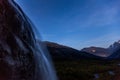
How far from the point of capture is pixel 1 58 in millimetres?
4699

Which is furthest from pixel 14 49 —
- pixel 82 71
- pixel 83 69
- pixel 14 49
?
pixel 83 69

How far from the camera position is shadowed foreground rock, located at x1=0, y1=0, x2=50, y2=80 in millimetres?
4768

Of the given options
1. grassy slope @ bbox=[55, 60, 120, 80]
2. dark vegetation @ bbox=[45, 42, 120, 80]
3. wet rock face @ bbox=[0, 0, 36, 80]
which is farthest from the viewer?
dark vegetation @ bbox=[45, 42, 120, 80]

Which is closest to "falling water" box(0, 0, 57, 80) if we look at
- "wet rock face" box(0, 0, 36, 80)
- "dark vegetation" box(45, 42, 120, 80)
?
"wet rock face" box(0, 0, 36, 80)

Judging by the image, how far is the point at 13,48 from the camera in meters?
5.13

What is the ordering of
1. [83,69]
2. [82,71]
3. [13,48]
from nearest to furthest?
1. [13,48]
2. [82,71]
3. [83,69]

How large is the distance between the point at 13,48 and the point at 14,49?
43mm

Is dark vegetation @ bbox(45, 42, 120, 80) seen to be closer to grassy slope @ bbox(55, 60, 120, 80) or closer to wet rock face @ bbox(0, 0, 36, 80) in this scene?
grassy slope @ bbox(55, 60, 120, 80)

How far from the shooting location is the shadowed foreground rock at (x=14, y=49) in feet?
15.6

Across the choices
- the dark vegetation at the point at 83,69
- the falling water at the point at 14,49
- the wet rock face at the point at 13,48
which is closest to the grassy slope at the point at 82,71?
the dark vegetation at the point at 83,69

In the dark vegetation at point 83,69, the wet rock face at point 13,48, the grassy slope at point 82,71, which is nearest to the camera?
the wet rock face at point 13,48

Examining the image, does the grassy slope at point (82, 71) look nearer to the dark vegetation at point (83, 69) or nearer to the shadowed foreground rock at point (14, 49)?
the dark vegetation at point (83, 69)

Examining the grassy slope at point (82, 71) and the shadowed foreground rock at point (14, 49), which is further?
the grassy slope at point (82, 71)

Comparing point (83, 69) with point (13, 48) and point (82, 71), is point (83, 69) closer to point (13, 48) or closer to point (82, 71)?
point (82, 71)
